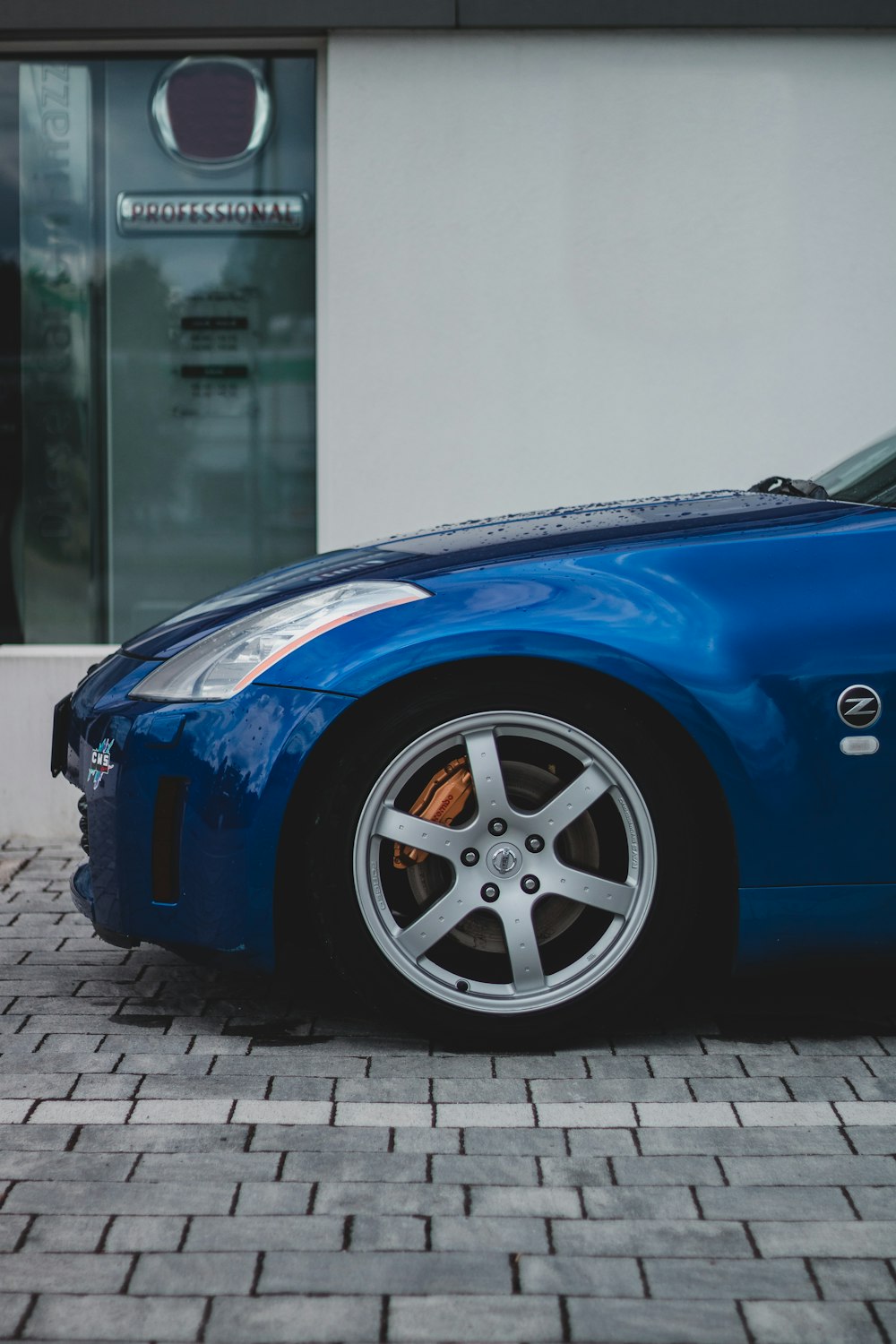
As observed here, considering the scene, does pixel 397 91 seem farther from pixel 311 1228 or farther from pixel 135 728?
pixel 311 1228

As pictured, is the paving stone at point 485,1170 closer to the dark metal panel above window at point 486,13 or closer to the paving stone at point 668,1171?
the paving stone at point 668,1171

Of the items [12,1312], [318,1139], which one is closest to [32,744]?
[318,1139]

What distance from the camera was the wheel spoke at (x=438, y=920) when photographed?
124 inches

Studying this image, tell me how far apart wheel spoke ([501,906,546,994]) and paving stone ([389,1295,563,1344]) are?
105 centimetres

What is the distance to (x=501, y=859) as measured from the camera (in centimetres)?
315

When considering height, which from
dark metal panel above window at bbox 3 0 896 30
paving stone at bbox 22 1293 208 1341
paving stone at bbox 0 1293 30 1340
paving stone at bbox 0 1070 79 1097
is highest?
dark metal panel above window at bbox 3 0 896 30

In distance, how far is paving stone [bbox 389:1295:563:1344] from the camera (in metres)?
2.03

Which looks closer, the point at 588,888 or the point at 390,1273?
the point at 390,1273

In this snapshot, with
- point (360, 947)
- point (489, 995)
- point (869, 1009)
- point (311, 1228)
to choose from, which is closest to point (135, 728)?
point (360, 947)

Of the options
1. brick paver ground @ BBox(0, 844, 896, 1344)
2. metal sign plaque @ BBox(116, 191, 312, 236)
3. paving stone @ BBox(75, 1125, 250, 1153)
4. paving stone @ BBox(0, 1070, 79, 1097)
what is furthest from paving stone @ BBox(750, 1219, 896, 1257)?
metal sign plaque @ BBox(116, 191, 312, 236)

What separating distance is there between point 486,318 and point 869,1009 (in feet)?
11.3

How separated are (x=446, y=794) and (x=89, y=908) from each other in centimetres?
87

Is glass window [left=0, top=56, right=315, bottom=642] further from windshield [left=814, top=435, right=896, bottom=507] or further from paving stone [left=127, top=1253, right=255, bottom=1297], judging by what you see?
paving stone [left=127, top=1253, right=255, bottom=1297]

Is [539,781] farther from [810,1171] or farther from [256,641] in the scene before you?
[810,1171]
